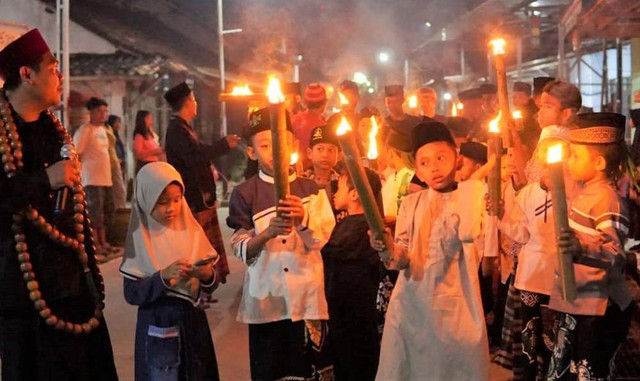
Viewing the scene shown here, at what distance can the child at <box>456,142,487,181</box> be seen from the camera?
6453 mm

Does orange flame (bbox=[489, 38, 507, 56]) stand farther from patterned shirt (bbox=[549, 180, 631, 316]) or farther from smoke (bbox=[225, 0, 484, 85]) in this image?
smoke (bbox=[225, 0, 484, 85])

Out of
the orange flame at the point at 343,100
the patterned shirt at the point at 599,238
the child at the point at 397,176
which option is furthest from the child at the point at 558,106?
the orange flame at the point at 343,100

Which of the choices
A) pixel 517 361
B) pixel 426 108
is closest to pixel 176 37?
pixel 426 108

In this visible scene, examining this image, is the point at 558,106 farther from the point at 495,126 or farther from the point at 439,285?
the point at 439,285

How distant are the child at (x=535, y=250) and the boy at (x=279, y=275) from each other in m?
1.22

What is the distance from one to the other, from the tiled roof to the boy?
16668mm

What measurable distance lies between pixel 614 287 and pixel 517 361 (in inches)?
56.0

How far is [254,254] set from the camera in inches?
179

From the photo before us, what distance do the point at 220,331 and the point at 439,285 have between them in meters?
3.81

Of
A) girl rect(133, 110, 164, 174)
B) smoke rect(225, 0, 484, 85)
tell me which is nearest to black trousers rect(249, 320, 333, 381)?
girl rect(133, 110, 164, 174)

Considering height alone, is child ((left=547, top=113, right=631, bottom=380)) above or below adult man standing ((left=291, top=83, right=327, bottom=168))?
below

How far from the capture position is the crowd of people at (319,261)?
3.93m

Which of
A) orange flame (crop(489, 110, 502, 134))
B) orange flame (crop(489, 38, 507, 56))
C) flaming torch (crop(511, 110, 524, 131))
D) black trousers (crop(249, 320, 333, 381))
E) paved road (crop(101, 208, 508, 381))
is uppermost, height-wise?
orange flame (crop(489, 38, 507, 56))

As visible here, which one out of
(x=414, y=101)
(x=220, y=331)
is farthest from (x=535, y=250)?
(x=414, y=101)
